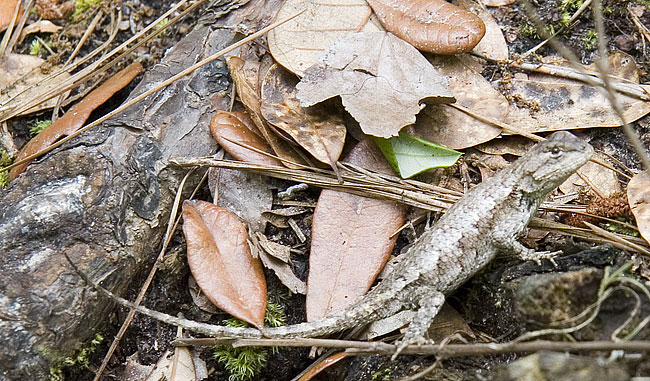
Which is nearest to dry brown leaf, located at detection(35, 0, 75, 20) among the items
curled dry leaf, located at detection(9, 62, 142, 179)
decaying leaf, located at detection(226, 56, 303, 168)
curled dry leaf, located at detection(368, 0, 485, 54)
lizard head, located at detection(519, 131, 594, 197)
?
curled dry leaf, located at detection(9, 62, 142, 179)

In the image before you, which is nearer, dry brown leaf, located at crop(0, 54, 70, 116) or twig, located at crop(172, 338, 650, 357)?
twig, located at crop(172, 338, 650, 357)

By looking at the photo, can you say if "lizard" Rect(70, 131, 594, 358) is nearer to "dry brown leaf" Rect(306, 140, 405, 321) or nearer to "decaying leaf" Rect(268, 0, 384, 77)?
"dry brown leaf" Rect(306, 140, 405, 321)

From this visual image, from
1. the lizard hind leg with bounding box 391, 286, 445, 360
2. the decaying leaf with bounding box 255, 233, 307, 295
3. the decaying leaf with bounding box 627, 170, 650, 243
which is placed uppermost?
the decaying leaf with bounding box 627, 170, 650, 243

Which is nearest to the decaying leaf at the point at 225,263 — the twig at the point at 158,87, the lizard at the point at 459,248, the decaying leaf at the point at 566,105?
the lizard at the point at 459,248

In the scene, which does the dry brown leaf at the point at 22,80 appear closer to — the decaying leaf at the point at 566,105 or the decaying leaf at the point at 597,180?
the decaying leaf at the point at 566,105

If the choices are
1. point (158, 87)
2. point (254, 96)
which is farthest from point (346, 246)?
point (158, 87)
